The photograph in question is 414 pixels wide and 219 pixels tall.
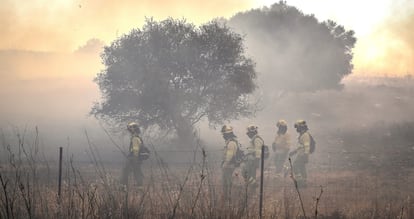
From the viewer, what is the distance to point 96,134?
3275cm

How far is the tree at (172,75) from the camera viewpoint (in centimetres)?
2497

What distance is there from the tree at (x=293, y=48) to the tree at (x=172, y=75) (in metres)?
12.0

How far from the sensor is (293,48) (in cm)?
3878

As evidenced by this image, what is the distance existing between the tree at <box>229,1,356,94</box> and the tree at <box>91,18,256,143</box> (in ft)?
39.4

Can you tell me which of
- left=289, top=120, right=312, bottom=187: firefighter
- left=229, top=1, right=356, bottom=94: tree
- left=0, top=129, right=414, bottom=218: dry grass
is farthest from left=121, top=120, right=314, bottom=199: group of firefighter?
left=229, top=1, right=356, bottom=94: tree

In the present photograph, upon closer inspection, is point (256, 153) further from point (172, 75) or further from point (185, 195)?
point (172, 75)

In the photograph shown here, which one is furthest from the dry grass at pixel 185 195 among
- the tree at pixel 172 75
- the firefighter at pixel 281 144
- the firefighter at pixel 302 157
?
the tree at pixel 172 75

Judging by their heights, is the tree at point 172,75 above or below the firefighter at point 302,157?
above

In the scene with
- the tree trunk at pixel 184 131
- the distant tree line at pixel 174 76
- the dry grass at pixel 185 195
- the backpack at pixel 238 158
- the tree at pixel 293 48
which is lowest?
the dry grass at pixel 185 195

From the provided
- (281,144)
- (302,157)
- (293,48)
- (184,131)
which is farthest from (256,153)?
(293,48)

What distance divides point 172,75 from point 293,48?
52.6 ft

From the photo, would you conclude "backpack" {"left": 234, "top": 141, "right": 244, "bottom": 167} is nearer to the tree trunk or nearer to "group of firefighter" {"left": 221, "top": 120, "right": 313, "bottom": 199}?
"group of firefighter" {"left": 221, "top": 120, "right": 313, "bottom": 199}

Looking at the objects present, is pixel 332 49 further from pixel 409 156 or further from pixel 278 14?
pixel 409 156

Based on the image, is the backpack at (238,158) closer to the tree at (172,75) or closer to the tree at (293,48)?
the tree at (172,75)
